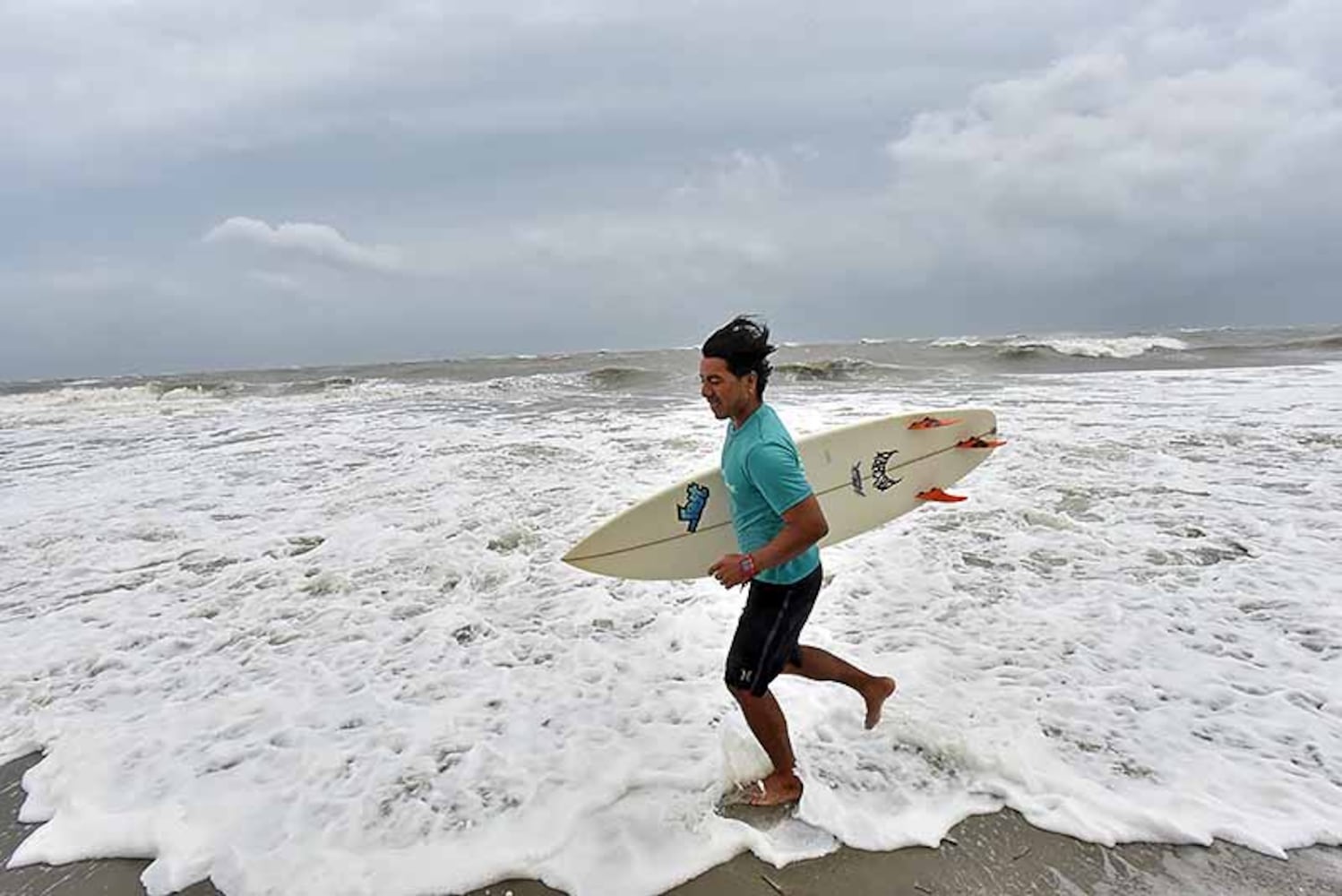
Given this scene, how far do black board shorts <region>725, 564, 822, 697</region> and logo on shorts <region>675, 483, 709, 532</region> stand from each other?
0.84m

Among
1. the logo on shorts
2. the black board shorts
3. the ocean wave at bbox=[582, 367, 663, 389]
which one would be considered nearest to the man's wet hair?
the black board shorts

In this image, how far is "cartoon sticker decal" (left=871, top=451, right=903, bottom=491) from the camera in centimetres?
429

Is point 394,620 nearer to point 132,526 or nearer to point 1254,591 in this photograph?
point 132,526

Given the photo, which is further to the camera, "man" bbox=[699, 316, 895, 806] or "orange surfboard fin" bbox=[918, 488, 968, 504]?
"orange surfboard fin" bbox=[918, 488, 968, 504]

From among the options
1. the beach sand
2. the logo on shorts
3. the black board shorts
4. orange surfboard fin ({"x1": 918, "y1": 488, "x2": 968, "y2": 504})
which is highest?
the logo on shorts

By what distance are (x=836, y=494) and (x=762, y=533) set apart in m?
1.62

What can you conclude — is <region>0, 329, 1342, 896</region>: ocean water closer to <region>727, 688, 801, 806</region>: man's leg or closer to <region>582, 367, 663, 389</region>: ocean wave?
<region>727, 688, 801, 806</region>: man's leg

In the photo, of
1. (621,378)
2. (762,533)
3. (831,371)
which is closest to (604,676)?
(762,533)

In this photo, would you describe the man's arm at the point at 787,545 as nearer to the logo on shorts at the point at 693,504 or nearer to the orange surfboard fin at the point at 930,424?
the logo on shorts at the point at 693,504

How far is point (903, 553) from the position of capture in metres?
5.95

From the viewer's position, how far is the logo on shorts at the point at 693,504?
354cm

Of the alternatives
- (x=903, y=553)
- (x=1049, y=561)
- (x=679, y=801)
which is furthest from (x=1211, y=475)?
(x=679, y=801)

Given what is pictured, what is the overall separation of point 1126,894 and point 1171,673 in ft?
5.83

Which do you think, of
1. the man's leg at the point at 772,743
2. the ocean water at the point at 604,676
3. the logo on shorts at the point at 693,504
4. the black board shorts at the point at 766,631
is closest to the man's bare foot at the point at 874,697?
the ocean water at the point at 604,676
